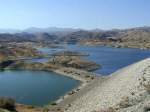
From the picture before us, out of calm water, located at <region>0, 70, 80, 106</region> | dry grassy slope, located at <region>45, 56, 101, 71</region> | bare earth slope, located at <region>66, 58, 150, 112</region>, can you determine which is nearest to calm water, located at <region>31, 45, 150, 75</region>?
dry grassy slope, located at <region>45, 56, 101, 71</region>

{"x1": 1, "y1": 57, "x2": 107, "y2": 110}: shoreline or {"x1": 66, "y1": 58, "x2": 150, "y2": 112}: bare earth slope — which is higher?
{"x1": 66, "y1": 58, "x2": 150, "y2": 112}: bare earth slope

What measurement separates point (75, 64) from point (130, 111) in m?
36.6

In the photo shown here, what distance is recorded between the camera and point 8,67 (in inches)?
1896

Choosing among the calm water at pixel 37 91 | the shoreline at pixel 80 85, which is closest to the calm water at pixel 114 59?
the shoreline at pixel 80 85

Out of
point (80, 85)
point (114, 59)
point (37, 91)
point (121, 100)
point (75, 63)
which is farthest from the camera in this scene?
point (114, 59)

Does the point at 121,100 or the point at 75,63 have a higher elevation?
the point at 121,100

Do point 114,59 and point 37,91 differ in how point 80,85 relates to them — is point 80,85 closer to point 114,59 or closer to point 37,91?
point 37,91

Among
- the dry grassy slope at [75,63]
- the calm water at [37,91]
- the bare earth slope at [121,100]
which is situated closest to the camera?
the bare earth slope at [121,100]

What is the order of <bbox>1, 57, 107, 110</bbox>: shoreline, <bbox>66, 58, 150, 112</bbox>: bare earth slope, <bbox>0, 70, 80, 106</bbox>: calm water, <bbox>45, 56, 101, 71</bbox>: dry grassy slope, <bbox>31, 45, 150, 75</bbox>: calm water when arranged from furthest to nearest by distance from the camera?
<bbox>45, 56, 101, 71</bbox>: dry grassy slope → <bbox>31, 45, 150, 75</bbox>: calm water → <bbox>0, 70, 80, 106</bbox>: calm water → <bbox>1, 57, 107, 110</bbox>: shoreline → <bbox>66, 58, 150, 112</bbox>: bare earth slope

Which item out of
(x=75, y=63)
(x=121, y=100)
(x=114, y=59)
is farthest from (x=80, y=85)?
(x=114, y=59)

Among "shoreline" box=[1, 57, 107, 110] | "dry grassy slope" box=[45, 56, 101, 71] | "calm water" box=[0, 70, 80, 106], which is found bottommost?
"calm water" box=[0, 70, 80, 106]

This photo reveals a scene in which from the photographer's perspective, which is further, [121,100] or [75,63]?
[75,63]

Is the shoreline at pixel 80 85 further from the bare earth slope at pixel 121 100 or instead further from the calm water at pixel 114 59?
the calm water at pixel 114 59

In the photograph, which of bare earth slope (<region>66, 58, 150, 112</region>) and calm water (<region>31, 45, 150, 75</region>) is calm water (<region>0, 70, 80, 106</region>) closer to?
bare earth slope (<region>66, 58, 150, 112</region>)
